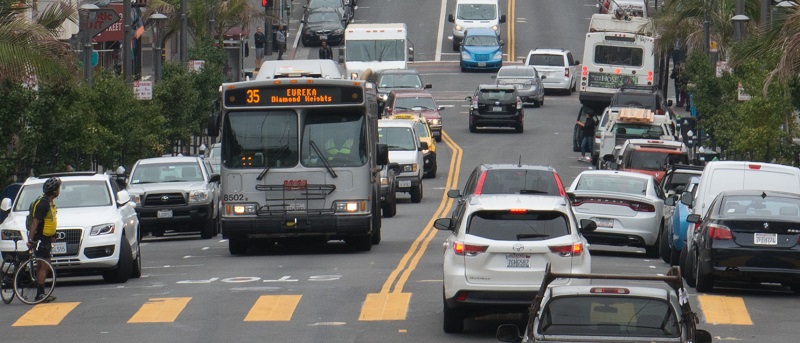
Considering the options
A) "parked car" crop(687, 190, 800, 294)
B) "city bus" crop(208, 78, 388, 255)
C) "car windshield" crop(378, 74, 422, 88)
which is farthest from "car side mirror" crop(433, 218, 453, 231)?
"car windshield" crop(378, 74, 422, 88)

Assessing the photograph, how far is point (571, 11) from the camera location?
91.5 m

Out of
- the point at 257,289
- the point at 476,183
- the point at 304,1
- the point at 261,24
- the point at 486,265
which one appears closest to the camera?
the point at 486,265

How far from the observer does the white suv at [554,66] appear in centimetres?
6744

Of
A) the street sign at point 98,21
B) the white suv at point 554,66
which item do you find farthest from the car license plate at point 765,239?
the white suv at point 554,66

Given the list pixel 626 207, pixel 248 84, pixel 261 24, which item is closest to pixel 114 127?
pixel 248 84

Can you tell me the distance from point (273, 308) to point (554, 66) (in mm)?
49788

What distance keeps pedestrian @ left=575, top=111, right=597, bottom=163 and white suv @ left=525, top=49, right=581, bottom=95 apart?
52.3 feet

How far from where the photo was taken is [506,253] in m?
16.8

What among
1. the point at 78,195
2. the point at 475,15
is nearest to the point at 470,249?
the point at 78,195

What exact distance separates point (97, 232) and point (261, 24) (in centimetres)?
6479

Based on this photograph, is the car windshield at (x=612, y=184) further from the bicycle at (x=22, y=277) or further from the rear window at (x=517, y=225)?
the rear window at (x=517, y=225)

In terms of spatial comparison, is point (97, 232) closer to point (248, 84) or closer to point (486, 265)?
point (248, 84)

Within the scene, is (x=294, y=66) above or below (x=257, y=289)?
above

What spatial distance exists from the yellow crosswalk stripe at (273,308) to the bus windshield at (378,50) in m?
43.1
